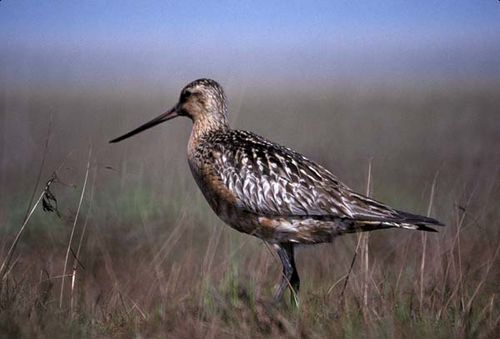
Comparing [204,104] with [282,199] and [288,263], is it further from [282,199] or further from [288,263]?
[288,263]

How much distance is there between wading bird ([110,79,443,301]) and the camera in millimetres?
5344

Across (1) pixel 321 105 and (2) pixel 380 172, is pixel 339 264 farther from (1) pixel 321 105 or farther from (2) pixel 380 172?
(1) pixel 321 105

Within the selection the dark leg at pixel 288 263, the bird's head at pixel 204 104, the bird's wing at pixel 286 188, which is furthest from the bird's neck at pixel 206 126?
the dark leg at pixel 288 263

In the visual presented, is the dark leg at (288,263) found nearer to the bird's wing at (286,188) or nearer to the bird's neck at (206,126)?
the bird's wing at (286,188)

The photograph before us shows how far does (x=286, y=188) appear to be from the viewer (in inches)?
213

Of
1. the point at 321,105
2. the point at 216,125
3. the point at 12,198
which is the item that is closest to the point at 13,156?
the point at 12,198

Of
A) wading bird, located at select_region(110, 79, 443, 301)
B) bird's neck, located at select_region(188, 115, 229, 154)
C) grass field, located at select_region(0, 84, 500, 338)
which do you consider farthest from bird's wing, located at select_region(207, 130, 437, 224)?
bird's neck, located at select_region(188, 115, 229, 154)

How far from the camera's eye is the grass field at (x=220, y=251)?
173 inches

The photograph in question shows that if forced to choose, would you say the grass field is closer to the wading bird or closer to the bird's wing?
the wading bird

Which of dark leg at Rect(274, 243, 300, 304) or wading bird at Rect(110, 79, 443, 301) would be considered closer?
wading bird at Rect(110, 79, 443, 301)

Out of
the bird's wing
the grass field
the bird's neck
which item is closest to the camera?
the grass field

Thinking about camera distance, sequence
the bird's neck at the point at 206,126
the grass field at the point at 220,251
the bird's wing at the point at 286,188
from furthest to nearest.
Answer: the bird's neck at the point at 206,126 < the bird's wing at the point at 286,188 < the grass field at the point at 220,251

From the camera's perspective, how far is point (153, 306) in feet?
16.9

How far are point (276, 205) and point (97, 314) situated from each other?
138cm
